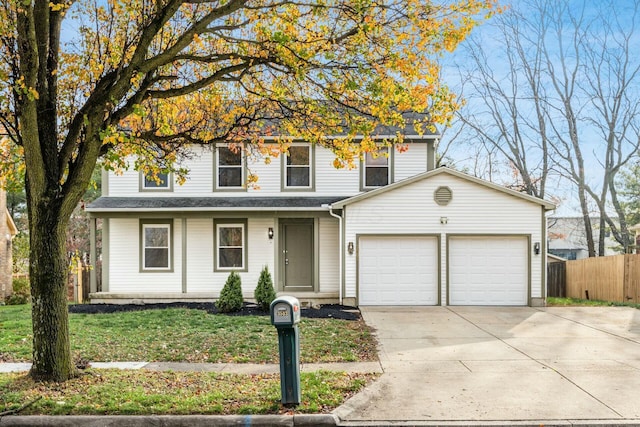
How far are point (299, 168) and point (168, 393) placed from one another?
11.9 meters

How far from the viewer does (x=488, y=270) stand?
604 inches

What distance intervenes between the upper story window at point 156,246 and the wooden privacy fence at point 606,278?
48.5ft

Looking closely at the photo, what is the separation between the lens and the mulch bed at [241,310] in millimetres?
13225

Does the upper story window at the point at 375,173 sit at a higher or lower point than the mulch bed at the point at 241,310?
higher

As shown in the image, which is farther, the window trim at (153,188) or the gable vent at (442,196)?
the window trim at (153,188)

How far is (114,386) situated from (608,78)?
2828cm

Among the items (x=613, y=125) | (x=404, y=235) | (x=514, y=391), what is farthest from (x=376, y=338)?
(x=613, y=125)

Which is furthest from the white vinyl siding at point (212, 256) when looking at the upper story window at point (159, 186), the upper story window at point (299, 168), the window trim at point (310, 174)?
the upper story window at point (299, 168)

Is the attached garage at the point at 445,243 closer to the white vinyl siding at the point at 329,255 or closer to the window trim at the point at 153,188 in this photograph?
the white vinyl siding at the point at 329,255

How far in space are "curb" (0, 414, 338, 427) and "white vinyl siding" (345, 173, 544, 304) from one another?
9851 mm

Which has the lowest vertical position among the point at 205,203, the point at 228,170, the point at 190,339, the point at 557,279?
the point at 557,279

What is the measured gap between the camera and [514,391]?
6418 mm

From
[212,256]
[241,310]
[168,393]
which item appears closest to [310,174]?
[212,256]

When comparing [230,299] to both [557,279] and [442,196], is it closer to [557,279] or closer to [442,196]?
[442,196]
